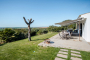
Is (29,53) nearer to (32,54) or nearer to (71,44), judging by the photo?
(32,54)

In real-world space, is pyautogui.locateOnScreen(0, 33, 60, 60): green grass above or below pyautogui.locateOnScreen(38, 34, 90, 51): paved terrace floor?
below

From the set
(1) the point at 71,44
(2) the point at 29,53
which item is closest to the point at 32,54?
(2) the point at 29,53

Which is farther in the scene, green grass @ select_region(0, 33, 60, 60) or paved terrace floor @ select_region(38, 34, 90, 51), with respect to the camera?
paved terrace floor @ select_region(38, 34, 90, 51)

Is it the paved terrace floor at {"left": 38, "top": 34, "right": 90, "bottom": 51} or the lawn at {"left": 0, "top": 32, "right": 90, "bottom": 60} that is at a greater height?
the paved terrace floor at {"left": 38, "top": 34, "right": 90, "bottom": 51}

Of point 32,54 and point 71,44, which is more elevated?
point 71,44

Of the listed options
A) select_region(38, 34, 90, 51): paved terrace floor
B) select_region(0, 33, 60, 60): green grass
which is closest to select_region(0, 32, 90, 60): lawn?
select_region(0, 33, 60, 60): green grass

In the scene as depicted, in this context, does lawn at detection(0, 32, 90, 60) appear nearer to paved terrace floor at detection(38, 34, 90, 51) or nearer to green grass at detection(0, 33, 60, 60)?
green grass at detection(0, 33, 60, 60)

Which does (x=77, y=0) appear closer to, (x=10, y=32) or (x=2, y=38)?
(x=10, y=32)

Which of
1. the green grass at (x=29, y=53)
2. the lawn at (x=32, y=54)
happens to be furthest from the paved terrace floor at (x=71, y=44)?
the green grass at (x=29, y=53)

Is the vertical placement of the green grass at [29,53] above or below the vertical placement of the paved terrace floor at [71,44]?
below

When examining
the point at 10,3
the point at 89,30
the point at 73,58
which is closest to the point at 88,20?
the point at 89,30

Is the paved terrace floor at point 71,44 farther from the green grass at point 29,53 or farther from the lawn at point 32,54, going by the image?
the green grass at point 29,53

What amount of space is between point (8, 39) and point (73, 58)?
8581 mm

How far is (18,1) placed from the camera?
34.7 feet
